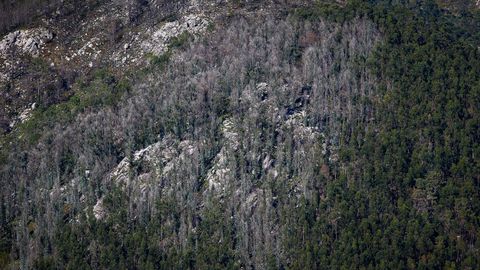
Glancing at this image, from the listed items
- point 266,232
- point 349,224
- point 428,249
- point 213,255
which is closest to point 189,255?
point 213,255

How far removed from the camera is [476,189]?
192750mm

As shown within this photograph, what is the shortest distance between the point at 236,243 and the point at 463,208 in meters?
56.4

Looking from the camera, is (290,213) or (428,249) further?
(290,213)

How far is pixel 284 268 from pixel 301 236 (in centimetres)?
902

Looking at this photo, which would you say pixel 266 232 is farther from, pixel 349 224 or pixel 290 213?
pixel 349 224

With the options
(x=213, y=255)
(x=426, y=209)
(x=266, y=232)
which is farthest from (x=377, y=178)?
(x=213, y=255)

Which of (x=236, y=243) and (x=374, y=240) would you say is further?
(x=236, y=243)

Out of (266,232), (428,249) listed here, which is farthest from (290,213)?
(428,249)

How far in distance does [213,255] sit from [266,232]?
15.7 meters

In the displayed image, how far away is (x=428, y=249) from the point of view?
180m

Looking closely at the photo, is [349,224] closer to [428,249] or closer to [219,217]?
[428,249]

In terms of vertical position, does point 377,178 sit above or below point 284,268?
above

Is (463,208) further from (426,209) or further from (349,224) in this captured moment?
(349,224)

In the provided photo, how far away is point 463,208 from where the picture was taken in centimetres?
18800
